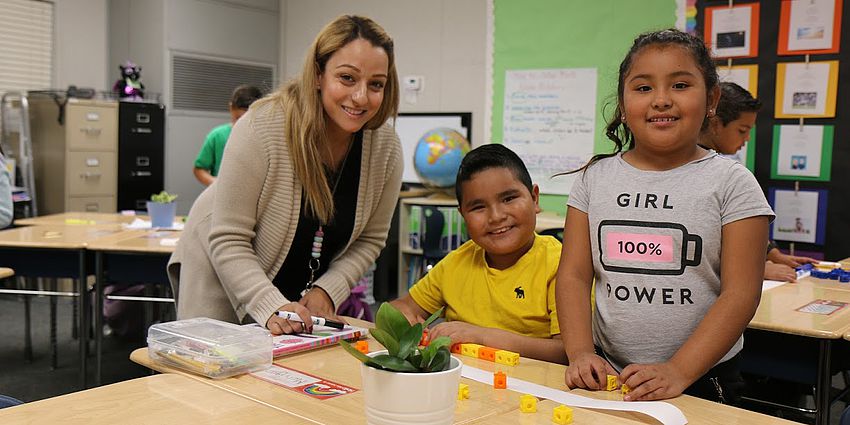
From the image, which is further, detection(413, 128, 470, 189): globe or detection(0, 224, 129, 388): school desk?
detection(413, 128, 470, 189): globe

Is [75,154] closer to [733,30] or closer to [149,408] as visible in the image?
[733,30]

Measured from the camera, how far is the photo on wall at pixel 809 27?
14.2 ft

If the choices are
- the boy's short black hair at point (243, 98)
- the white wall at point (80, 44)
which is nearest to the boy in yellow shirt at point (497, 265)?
the boy's short black hair at point (243, 98)

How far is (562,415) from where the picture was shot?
4.01 feet

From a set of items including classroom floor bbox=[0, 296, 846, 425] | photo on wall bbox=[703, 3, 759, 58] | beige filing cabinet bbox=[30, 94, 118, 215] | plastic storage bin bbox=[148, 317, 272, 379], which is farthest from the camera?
beige filing cabinet bbox=[30, 94, 118, 215]

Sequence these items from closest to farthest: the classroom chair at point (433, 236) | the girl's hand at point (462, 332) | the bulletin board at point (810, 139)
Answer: the girl's hand at point (462, 332) → the bulletin board at point (810, 139) → the classroom chair at point (433, 236)

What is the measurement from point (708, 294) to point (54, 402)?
120 centimetres

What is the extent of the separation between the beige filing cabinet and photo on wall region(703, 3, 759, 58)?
178 inches

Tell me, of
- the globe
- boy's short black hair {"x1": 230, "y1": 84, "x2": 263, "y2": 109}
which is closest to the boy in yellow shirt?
boy's short black hair {"x1": 230, "y1": 84, "x2": 263, "y2": 109}

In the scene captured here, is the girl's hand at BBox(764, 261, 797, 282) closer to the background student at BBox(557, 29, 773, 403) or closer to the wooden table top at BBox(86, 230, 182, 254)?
the background student at BBox(557, 29, 773, 403)

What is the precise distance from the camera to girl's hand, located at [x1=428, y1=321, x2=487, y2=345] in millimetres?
1771

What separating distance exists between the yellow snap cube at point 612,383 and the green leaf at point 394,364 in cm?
52

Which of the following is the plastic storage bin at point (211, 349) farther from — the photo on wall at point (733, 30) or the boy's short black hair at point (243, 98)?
the photo on wall at point (733, 30)

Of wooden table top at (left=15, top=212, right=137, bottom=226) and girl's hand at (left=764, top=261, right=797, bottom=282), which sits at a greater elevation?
girl's hand at (left=764, top=261, right=797, bottom=282)
